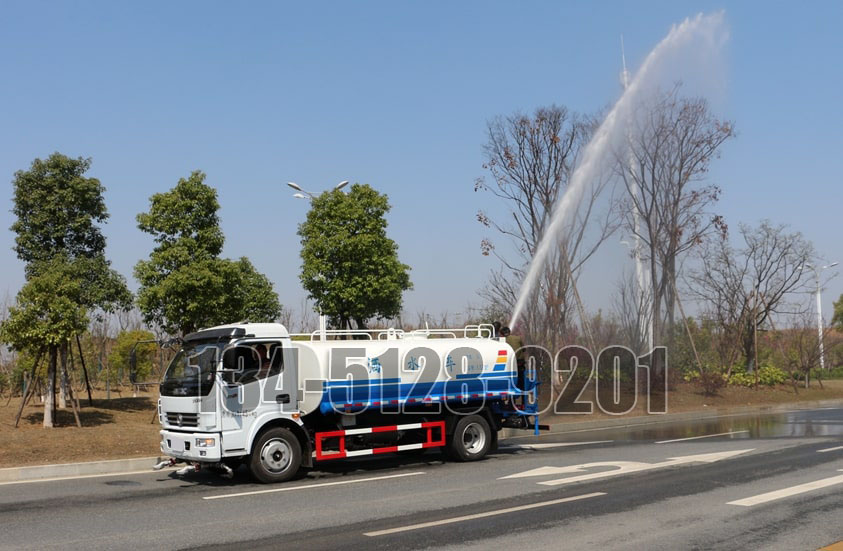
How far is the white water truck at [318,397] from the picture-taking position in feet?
41.3

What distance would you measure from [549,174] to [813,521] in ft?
69.7

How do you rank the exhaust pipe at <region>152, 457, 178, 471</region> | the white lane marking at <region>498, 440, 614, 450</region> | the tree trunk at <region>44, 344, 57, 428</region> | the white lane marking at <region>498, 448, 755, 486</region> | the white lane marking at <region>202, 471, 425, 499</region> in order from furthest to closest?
1. the tree trunk at <region>44, 344, 57, 428</region>
2. the white lane marking at <region>498, 440, 614, 450</region>
3. the exhaust pipe at <region>152, 457, 178, 471</region>
4. the white lane marking at <region>498, 448, 755, 486</region>
5. the white lane marking at <region>202, 471, 425, 499</region>

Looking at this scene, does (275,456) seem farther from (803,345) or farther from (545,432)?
(803,345)

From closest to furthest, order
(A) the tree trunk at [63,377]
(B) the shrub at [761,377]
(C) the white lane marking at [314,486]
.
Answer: (C) the white lane marking at [314,486] → (A) the tree trunk at [63,377] → (B) the shrub at [761,377]

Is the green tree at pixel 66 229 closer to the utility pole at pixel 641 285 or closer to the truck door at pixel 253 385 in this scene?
the truck door at pixel 253 385

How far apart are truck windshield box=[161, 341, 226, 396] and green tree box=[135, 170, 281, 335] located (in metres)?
7.64

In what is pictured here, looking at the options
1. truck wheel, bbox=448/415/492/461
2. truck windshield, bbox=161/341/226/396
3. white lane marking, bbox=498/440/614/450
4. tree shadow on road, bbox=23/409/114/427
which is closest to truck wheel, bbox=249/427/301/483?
truck windshield, bbox=161/341/226/396

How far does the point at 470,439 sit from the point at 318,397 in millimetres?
3814

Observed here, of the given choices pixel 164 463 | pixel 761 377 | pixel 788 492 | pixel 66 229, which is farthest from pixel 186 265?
pixel 761 377

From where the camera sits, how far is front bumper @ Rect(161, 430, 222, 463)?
12266mm

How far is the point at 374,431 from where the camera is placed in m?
14.1

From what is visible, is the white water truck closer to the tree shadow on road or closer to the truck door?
the truck door

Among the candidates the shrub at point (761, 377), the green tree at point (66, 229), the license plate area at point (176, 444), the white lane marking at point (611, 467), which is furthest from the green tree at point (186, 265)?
the shrub at point (761, 377)

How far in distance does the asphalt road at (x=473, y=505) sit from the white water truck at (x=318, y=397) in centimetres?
58
